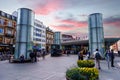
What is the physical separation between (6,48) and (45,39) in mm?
37491

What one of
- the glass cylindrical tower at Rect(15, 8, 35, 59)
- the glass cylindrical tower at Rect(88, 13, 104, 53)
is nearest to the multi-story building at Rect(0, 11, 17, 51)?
the glass cylindrical tower at Rect(15, 8, 35, 59)

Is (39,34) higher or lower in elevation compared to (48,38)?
higher

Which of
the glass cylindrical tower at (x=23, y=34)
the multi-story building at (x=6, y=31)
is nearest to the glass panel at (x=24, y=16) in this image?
the glass cylindrical tower at (x=23, y=34)

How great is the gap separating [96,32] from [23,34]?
12.2 metres

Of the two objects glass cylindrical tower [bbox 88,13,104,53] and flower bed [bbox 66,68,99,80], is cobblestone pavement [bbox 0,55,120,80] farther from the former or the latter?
glass cylindrical tower [bbox 88,13,104,53]

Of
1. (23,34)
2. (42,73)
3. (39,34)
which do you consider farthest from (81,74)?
(39,34)

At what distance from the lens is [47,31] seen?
290 ft

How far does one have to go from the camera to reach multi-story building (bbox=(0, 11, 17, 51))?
47.4 meters

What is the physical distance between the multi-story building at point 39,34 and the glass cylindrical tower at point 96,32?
50.4m

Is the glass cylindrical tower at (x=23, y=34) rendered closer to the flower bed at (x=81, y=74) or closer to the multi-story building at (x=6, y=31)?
the flower bed at (x=81, y=74)

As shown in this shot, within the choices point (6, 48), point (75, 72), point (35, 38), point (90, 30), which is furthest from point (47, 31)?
point (75, 72)

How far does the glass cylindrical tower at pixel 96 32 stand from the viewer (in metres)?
24.7

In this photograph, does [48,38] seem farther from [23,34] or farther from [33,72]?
[33,72]

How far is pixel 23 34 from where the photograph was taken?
22.5m
